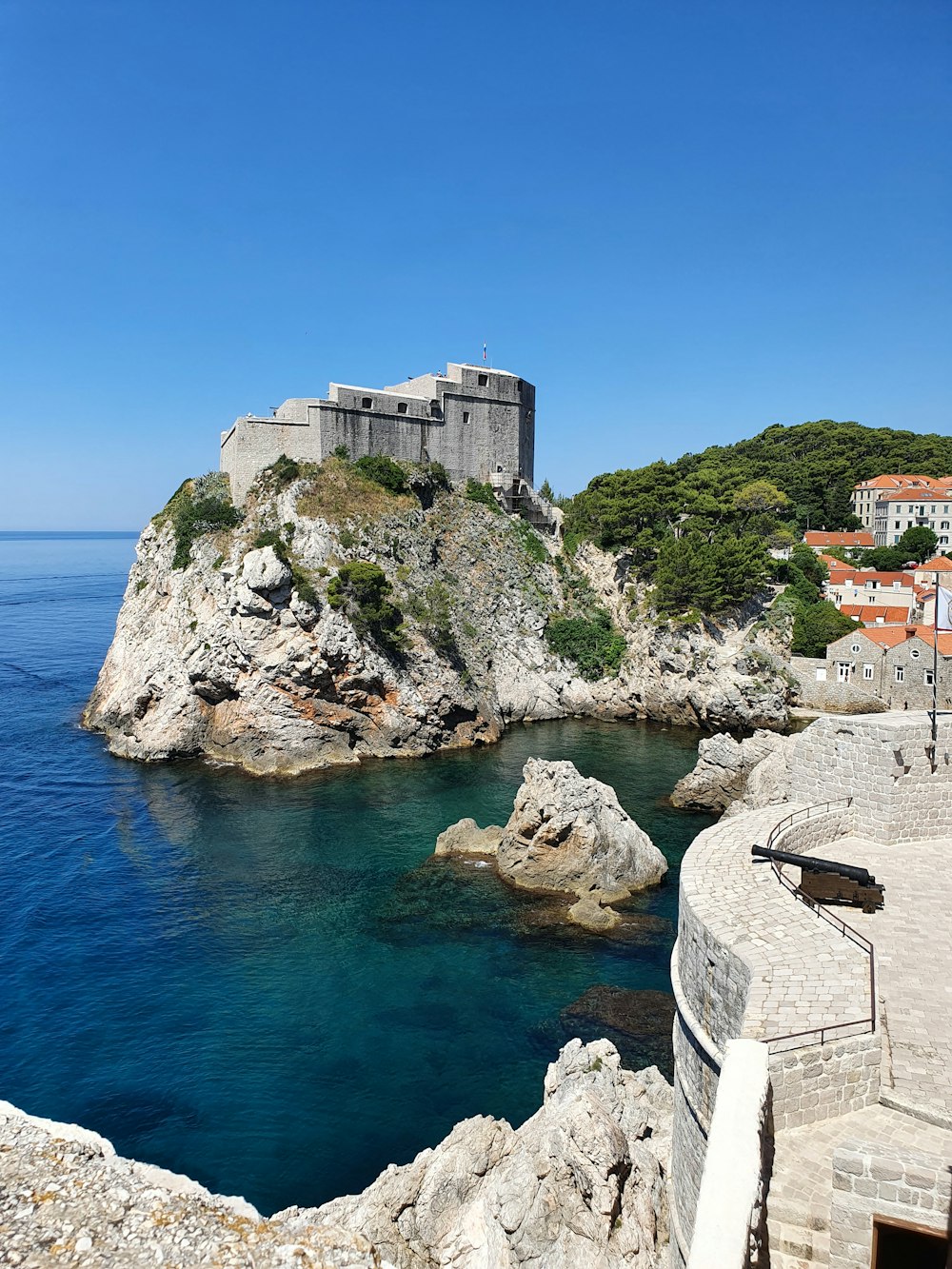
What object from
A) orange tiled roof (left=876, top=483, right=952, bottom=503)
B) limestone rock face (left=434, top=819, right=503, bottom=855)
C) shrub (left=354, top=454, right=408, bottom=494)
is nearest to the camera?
limestone rock face (left=434, top=819, right=503, bottom=855)

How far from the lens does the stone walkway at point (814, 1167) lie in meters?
5.98

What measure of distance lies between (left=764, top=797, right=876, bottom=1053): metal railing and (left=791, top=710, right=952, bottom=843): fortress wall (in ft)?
1.03

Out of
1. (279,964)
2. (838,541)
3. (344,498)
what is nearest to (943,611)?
(279,964)

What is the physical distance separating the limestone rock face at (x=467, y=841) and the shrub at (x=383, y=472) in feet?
75.9

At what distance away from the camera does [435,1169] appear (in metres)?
10.1

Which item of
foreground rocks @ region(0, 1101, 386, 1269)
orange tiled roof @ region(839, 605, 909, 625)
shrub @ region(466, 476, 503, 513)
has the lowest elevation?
foreground rocks @ region(0, 1101, 386, 1269)

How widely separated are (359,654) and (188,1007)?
763 inches

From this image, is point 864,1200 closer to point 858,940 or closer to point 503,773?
point 858,940

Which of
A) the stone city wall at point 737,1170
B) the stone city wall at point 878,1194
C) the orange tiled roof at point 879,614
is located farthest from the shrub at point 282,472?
the stone city wall at point 878,1194

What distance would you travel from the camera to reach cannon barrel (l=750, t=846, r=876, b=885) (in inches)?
396

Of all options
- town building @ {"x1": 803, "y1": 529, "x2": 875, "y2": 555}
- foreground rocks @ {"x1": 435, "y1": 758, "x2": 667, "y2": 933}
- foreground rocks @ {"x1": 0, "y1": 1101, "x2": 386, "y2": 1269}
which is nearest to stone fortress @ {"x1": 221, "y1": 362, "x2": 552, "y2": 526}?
town building @ {"x1": 803, "y1": 529, "x2": 875, "y2": 555}

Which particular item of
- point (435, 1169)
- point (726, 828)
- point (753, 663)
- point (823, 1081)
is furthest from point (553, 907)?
point (753, 663)

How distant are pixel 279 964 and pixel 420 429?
33905 millimetres

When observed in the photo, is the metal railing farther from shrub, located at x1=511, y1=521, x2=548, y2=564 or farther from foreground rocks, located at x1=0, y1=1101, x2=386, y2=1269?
shrub, located at x1=511, y1=521, x2=548, y2=564
